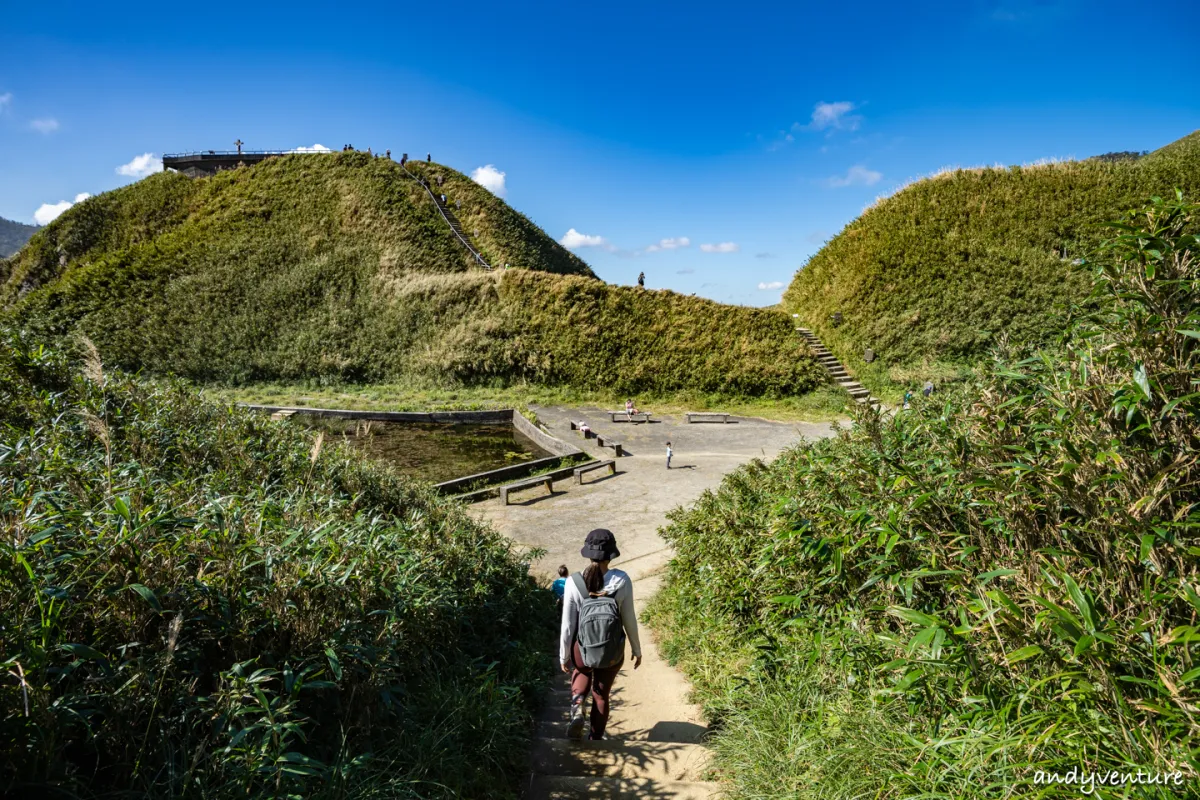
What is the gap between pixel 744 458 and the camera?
54.0 feet

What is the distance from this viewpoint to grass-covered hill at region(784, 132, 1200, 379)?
79.4ft

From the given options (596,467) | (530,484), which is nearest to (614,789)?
(530,484)

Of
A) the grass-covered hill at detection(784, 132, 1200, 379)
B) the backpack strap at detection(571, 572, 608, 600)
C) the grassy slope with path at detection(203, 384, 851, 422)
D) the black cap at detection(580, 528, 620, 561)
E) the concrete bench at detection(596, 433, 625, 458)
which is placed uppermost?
the grass-covered hill at detection(784, 132, 1200, 379)

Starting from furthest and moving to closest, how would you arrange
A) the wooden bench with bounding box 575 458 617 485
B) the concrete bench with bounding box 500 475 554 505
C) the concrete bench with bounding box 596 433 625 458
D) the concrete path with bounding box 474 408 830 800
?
the concrete bench with bounding box 596 433 625 458
the wooden bench with bounding box 575 458 617 485
the concrete bench with bounding box 500 475 554 505
the concrete path with bounding box 474 408 830 800

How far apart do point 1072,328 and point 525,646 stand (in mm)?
4947

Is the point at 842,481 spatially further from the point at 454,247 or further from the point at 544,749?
the point at 454,247

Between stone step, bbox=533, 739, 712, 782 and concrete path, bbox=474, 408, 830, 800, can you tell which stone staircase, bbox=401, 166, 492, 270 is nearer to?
concrete path, bbox=474, 408, 830, 800

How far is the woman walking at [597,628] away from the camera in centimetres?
390

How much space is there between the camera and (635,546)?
34.1 feet

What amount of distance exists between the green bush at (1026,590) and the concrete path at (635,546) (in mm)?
551

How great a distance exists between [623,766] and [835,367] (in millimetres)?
24117

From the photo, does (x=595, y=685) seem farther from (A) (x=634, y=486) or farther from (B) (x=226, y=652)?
(A) (x=634, y=486)

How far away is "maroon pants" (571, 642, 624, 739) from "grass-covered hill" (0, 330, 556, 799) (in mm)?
451

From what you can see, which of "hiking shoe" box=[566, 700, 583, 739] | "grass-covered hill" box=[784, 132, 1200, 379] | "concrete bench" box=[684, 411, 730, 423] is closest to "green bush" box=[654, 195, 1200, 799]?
"hiking shoe" box=[566, 700, 583, 739]
